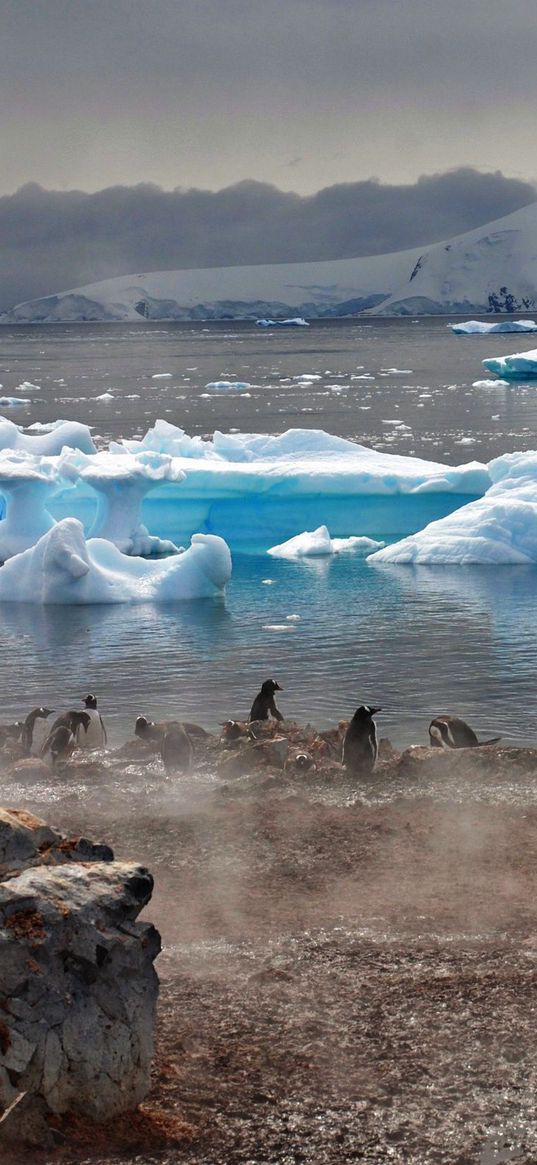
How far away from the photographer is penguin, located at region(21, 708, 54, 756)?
13.0 m

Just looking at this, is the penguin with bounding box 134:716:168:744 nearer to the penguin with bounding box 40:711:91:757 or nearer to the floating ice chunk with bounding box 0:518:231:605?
the penguin with bounding box 40:711:91:757

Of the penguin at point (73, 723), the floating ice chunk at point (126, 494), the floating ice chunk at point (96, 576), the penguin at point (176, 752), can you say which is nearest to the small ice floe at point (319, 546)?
the floating ice chunk at point (126, 494)

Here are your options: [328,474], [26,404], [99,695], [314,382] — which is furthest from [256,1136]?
[314,382]

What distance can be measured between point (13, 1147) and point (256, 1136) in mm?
1042

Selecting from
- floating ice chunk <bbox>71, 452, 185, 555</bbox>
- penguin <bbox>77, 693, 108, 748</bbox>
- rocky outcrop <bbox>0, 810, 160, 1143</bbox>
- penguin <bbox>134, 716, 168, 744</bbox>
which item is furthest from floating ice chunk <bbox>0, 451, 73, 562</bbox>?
rocky outcrop <bbox>0, 810, 160, 1143</bbox>

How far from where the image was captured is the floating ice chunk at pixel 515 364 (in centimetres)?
6694

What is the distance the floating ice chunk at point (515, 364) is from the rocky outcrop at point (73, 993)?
62.4 m

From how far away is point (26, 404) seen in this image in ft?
203

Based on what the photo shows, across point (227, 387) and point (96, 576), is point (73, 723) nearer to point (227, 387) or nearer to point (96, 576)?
point (96, 576)

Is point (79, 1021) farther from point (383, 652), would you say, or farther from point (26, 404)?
point (26, 404)

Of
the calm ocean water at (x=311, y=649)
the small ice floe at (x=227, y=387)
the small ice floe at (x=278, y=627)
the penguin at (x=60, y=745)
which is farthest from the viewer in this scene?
the small ice floe at (x=227, y=387)

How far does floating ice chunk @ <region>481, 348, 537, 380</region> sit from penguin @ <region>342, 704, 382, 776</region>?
56460mm

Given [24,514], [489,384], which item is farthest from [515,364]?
[24,514]

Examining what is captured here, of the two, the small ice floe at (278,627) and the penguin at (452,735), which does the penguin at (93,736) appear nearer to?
the penguin at (452,735)
